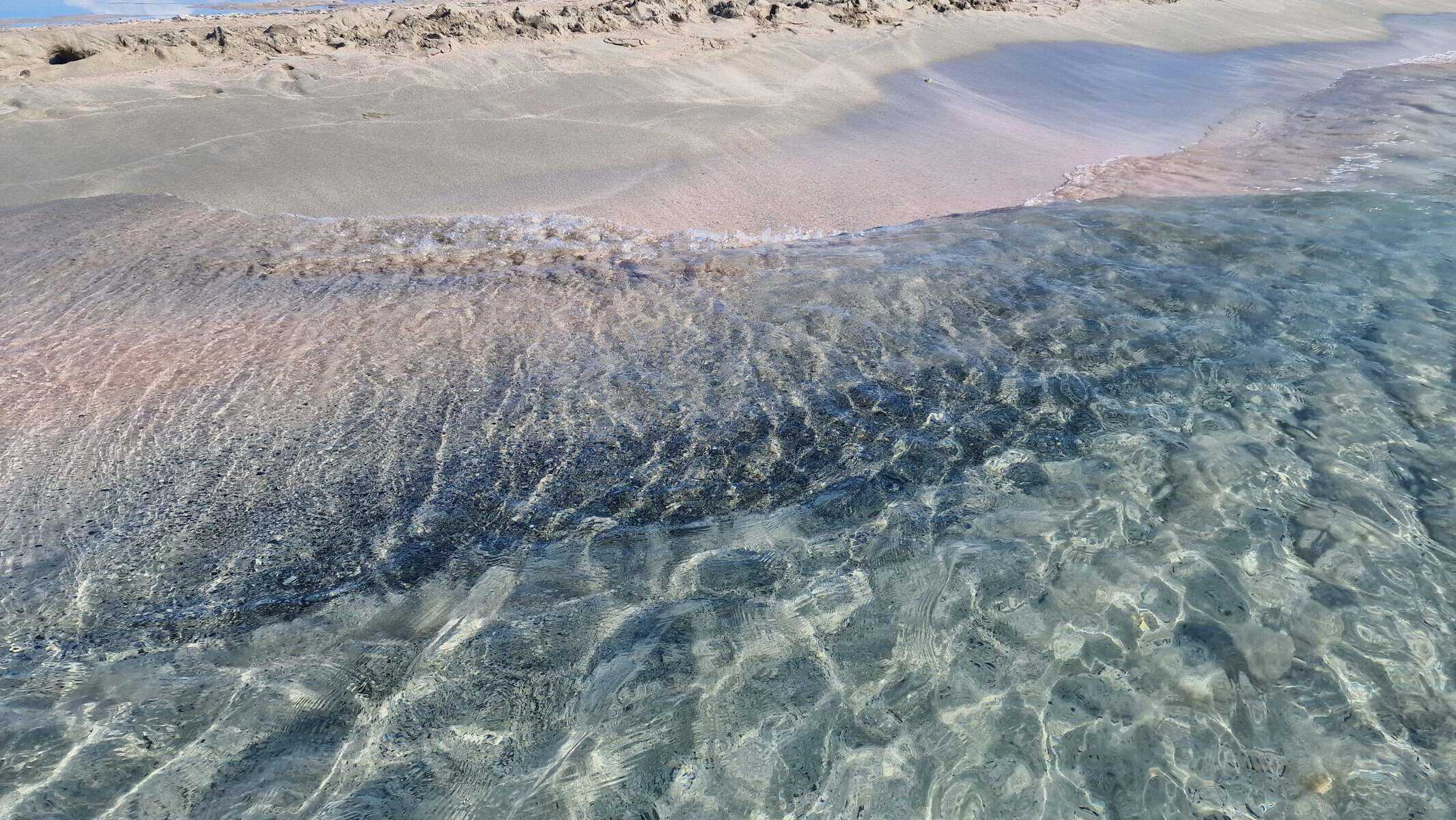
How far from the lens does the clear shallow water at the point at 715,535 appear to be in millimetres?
2160

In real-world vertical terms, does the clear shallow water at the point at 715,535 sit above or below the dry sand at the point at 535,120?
below

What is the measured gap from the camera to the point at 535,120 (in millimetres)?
6762

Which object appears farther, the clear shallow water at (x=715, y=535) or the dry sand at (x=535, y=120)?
the dry sand at (x=535, y=120)

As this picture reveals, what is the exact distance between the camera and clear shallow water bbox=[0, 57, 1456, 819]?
2.16 meters

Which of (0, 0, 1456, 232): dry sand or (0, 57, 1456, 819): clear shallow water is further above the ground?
(0, 0, 1456, 232): dry sand

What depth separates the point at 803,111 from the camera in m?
7.38

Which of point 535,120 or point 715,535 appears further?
point 535,120

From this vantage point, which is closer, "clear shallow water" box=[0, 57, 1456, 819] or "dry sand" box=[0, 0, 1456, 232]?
"clear shallow water" box=[0, 57, 1456, 819]

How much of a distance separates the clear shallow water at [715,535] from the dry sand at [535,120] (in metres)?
0.97

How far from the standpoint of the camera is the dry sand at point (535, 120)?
5.62 m

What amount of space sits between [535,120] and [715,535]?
5050 millimetres

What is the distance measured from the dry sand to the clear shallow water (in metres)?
0.97

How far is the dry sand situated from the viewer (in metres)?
5.62

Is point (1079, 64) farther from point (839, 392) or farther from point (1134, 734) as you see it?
point (1134, 734)
